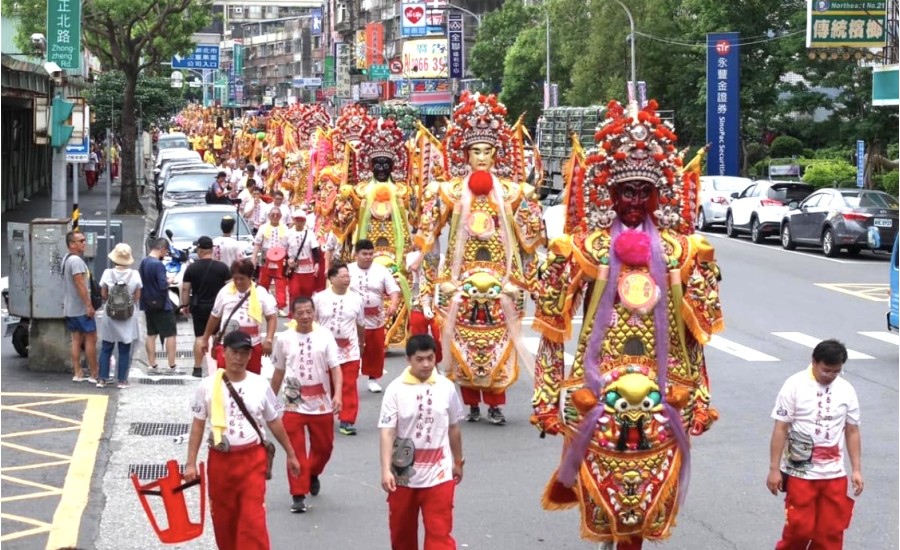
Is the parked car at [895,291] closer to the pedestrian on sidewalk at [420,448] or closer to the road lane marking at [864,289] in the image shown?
the road lane marking at [864,289]

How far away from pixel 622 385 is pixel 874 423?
618 cm

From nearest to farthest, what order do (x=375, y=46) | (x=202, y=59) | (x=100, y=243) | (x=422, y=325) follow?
(x=422, y=325) < (x=100, y=243) < (x=202, y=59) < (x=375, y=46)

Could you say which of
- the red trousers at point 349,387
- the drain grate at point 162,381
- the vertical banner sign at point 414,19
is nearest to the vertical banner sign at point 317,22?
the vertical banner sign at point 414,19

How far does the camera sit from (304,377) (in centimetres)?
1037

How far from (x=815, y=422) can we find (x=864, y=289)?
17.5 metres

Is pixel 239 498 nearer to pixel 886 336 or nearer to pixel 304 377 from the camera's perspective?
pixel 304 377

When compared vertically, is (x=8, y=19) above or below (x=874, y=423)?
above

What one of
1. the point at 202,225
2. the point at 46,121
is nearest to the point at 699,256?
the point at 46,121

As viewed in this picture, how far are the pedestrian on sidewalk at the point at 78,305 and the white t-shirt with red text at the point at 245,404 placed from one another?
698 centimetres

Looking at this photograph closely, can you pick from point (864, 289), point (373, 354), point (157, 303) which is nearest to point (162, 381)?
point (157, 303)

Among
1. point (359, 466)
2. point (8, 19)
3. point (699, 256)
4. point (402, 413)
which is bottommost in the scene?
point (359, 466)

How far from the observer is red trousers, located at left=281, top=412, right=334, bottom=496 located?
10.4 m

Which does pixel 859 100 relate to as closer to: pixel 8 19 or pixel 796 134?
pixel 796 134

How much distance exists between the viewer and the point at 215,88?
129750mm
